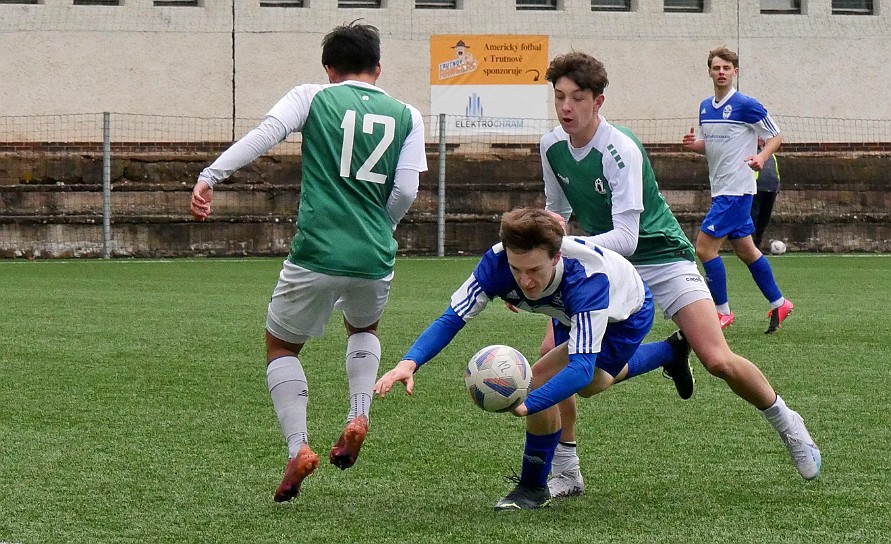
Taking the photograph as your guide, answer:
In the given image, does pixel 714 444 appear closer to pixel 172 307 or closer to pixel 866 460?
pixel 866 460

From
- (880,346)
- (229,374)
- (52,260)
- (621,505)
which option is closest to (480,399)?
(621,505)

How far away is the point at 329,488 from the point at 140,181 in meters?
14.6

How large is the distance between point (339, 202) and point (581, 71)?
1.02 metres

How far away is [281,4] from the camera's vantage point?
2047cm

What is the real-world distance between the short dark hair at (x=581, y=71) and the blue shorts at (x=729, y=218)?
5218mm

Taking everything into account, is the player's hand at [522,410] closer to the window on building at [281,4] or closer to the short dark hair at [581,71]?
the short dark hair at [581,71]

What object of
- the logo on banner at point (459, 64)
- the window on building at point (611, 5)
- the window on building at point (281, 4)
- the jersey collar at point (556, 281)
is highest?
the window on building at point (611, 5)

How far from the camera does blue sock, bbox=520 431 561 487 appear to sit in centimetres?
492

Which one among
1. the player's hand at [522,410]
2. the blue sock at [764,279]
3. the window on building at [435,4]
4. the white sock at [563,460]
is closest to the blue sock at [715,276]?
the blue sock at [764,279]

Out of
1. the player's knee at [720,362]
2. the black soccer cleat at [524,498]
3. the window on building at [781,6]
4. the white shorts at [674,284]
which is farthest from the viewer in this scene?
the window on building at [781,6]

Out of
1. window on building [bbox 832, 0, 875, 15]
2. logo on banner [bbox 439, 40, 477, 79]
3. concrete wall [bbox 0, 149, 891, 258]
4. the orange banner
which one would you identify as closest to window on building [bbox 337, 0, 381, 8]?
the orange banner

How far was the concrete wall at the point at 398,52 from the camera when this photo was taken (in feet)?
64.2

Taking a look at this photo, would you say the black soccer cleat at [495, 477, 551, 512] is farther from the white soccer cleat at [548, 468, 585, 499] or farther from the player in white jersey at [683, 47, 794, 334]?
the player in white jersey at [683, 47, 794, 334]

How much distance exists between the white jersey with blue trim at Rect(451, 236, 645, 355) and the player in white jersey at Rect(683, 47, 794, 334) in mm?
5563
